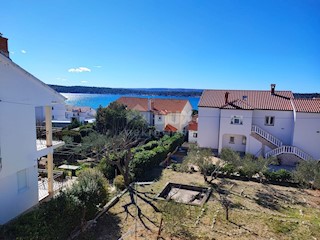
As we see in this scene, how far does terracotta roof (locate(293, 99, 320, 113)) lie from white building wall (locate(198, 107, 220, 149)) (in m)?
10.6

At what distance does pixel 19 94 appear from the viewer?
13.6 m

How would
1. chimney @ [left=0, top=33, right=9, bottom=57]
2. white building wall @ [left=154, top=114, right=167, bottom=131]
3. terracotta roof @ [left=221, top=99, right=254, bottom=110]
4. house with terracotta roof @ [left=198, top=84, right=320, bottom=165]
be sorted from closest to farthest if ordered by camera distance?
chimney @ [left=0, top=33, right=9, bottom=57]
house with terracotta roof @ [left=198, top=84, right=320, bottom=165]
terracotta roof @ [left=221, top=99, right=254, bottom=110]
white building wall @ [left=154, top=114, right=167, bottom=131]

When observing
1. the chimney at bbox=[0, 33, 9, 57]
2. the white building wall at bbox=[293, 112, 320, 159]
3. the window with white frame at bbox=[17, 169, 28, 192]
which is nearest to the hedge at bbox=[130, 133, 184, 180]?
the window with white frame at bbox=[17, 169, 28, 192]

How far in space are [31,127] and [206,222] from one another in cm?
1232

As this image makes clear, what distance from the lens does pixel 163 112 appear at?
52.7m

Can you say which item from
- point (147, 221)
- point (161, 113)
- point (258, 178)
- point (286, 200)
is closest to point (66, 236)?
point (147, 221)

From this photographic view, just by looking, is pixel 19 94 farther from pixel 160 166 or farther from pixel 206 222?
pixel 160 166

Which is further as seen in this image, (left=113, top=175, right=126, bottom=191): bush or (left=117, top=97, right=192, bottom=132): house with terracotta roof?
(left=117, top=97, right=192, bottom=132): house with terracotta roof

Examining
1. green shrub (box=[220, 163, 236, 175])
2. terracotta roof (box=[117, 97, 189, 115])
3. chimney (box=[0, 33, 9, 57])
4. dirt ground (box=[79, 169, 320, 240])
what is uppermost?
chimney (box=[0, 33, 9, 57])

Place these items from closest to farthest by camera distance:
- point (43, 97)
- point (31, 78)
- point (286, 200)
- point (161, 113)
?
1. point (31, 78)
2. point (43, 97)
3. point (286, 200)
4. point (161, 113)

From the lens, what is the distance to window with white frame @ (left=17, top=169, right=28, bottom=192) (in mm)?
13961

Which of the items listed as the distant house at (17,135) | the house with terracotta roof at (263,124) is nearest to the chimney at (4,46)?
the distant house at (17,135)

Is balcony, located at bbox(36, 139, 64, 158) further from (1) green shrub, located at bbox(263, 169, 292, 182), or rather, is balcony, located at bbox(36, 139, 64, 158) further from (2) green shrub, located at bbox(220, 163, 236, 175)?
(1) green shrub, located at bbox(263, 169, 292, 182)

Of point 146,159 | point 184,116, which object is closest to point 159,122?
point 184,116
